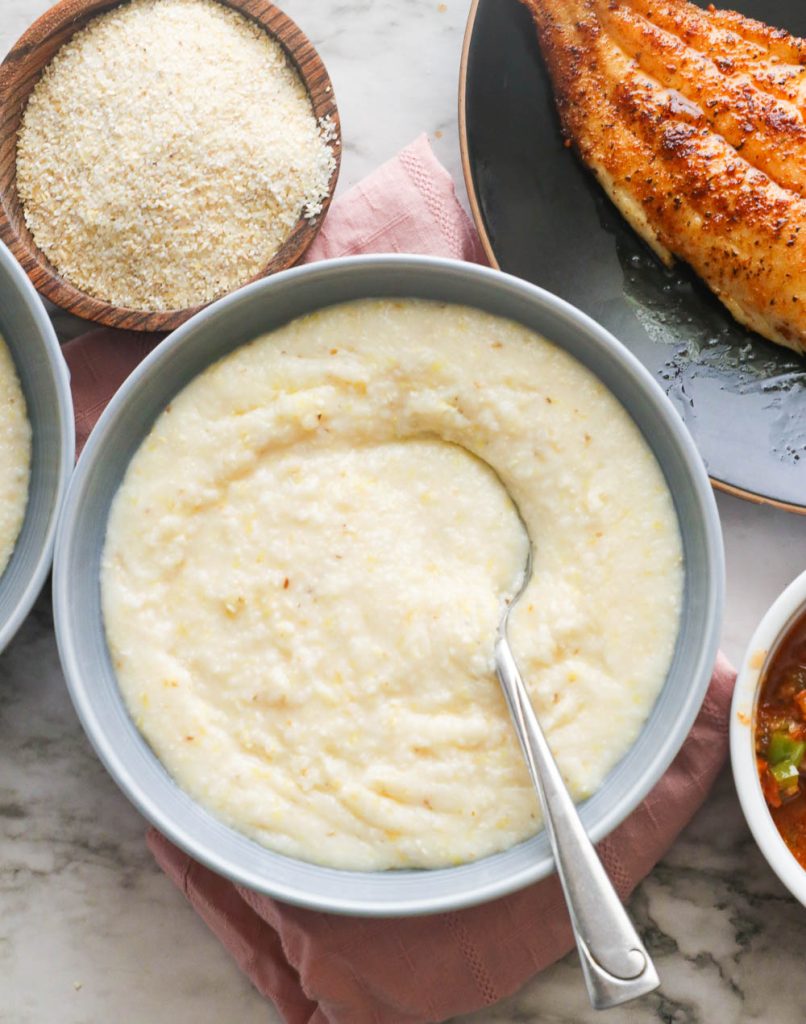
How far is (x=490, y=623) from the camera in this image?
1.92 m

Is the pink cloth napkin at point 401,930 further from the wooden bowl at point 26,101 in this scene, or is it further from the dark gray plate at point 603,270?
the dark gray plate at point 603,270

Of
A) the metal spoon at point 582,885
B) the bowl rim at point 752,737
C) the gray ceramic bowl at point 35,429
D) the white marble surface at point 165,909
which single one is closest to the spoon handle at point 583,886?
the metal spoon at point 582,885

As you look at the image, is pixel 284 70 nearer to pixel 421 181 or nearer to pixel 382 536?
pixel 421 181

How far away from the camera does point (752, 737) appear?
2098mm

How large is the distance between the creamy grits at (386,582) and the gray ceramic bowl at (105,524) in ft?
0.10

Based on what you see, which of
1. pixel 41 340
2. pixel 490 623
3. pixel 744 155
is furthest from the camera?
pixel 744 155

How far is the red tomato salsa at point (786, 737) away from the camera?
6.95 feet

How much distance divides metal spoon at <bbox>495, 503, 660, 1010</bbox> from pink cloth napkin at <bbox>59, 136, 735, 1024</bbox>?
1.52ft

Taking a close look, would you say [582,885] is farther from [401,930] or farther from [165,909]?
[165,909]

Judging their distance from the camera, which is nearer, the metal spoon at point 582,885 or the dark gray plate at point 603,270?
the metal spoon at point 582,885

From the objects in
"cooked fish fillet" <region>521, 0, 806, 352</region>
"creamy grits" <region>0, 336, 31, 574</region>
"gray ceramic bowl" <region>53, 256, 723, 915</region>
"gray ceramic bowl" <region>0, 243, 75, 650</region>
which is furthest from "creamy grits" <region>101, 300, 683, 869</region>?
"cooked fish fillet" <region>521, 0, 806, 352</region>

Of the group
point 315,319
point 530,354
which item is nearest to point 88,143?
point 315,319

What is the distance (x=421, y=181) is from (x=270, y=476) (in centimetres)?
82

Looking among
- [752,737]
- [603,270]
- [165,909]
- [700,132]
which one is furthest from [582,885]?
[700,132]
